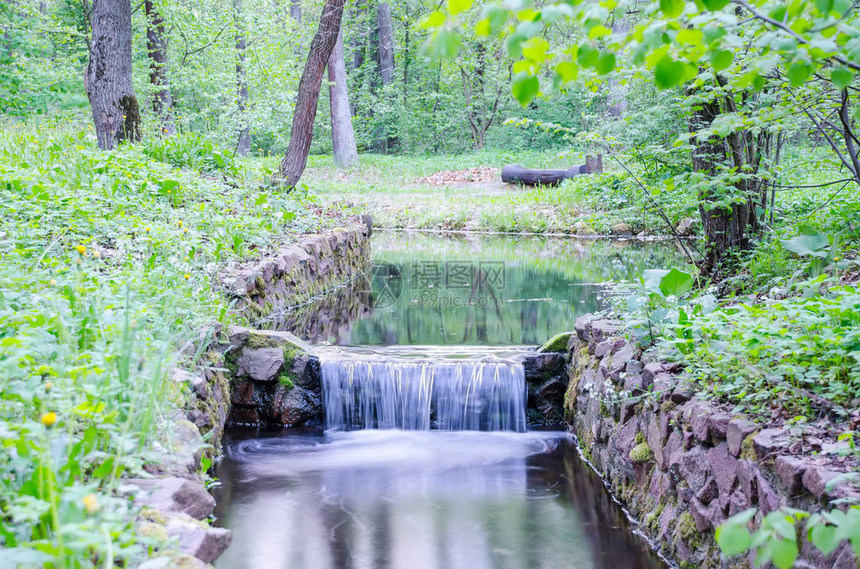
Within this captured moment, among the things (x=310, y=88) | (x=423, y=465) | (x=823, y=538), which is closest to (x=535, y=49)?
(x=823, y=538)

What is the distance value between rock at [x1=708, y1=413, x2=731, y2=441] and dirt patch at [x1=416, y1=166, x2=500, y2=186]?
20.7 m

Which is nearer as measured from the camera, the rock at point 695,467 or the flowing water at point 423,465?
the rock at point 695,467

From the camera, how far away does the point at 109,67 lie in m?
10.4

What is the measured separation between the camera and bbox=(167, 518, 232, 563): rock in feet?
8.11

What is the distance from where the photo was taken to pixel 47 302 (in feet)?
12.2

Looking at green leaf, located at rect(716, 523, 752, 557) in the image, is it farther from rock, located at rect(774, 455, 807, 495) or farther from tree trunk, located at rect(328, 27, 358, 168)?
tree trunk, located at rect(328, 27, 358, 168)

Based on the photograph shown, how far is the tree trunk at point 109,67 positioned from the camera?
10.2m

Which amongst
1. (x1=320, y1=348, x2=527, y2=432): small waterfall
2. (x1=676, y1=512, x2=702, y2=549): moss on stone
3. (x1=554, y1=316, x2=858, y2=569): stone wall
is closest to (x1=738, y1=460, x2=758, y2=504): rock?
(x1=554, y1=316, x2=858, y2=569): stone wall

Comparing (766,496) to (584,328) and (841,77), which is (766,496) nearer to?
(841,77)

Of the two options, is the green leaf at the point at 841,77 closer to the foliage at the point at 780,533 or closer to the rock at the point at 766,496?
the foliage at the point at 780,533

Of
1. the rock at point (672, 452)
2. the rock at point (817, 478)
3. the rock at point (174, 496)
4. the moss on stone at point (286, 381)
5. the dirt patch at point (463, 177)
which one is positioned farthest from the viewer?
the dirt patch at point (463, 177)

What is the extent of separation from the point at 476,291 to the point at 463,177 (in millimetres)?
13671

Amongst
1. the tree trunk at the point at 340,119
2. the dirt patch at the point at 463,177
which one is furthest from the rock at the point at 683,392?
the tree trunk at the point at 340,119

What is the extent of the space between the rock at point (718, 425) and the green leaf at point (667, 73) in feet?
6.82
